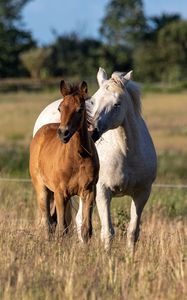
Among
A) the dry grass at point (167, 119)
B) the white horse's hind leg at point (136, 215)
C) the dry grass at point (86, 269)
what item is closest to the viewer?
the dry grass at point (86, 269)

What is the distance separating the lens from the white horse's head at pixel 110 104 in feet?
28.0

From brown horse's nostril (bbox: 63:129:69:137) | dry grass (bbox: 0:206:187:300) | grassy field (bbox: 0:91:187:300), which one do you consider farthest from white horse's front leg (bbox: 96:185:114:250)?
brown horse's nostril (bbox: 63:129:69:137)

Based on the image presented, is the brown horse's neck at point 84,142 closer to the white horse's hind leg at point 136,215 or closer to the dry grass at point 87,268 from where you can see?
the dry grass at point 87,268

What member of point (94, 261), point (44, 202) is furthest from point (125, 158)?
point (94, 261)

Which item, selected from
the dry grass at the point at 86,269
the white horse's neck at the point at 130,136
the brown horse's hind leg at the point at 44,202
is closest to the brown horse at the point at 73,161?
the dry grass at the point at 86,269

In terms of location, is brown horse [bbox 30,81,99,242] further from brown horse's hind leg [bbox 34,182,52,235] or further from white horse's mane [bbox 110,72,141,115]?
white horse's mane [bbox 110,72,141,115]

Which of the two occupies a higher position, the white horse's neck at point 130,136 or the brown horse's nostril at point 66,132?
the brown horse's nostril at point 66,132

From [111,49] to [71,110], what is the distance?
7209 centimetres

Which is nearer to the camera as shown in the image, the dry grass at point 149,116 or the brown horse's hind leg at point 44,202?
the brown horse's hind leg at point 44,202

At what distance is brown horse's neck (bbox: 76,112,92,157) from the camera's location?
8.17m

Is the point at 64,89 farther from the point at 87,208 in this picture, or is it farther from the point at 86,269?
the point at 86,269

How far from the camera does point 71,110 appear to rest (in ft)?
25.4

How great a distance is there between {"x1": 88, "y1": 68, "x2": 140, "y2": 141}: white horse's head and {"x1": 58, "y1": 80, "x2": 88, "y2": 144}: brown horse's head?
581 mm

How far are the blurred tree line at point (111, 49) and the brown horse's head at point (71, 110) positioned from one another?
6248 centimetres
